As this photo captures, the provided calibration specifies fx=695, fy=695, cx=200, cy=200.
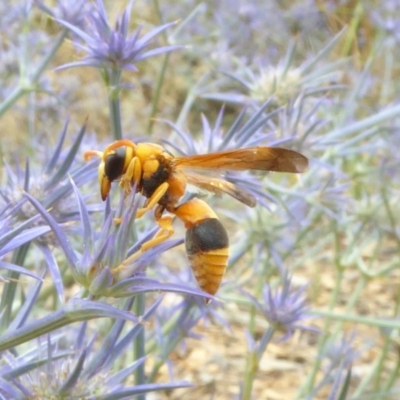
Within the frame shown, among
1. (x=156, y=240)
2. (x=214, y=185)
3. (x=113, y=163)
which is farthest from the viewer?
(x=214, y=185)

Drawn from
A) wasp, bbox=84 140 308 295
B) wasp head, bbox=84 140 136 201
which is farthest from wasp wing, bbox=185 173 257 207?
wasp head, bbox=84 140 136 201

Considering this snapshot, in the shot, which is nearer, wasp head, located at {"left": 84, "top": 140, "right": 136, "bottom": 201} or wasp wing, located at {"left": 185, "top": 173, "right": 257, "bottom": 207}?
→ wasp head, located at {"left": 84, "top": 140, "right": 136, "bottom": 201}

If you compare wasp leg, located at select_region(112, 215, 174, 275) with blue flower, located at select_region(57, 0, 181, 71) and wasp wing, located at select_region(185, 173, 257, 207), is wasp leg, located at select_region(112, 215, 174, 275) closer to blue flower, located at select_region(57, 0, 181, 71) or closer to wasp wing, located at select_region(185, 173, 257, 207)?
wasp wing, located at select_region(185, 173, 257, 207)

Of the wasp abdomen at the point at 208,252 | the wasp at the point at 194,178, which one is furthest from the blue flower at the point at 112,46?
the wasp abdomen at the point at 208,252

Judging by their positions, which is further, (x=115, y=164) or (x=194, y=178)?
(x=194, y=178)

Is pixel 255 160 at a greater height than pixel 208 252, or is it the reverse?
pixel 255 160

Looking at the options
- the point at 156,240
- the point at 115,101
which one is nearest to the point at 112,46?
the point at 115,101

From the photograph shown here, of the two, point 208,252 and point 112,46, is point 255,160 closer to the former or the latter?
point 208,252

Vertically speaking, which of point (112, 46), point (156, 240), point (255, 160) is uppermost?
point (112, 46)
